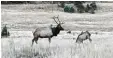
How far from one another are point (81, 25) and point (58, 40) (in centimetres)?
29

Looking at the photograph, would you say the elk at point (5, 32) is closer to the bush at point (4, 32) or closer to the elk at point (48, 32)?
the bush at point (4, 32)

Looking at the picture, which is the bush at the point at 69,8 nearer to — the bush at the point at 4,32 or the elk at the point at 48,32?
the elk at the point at 48,32

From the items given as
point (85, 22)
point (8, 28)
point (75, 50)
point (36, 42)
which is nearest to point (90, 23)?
point (85, 22)

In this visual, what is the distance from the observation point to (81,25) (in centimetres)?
404

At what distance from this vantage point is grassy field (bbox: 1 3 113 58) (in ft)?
13.1

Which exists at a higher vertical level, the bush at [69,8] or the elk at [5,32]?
the bush at [69,8]

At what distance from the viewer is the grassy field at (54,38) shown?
13.1 feet

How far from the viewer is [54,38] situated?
158 inches

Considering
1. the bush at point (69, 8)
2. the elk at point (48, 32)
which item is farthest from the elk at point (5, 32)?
the bush at point (69, 8)

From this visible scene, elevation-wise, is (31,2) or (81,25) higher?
(31,2)

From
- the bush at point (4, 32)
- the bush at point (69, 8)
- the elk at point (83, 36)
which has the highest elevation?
the bush at point (69, 8)

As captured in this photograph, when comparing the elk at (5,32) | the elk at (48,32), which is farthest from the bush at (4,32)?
the elk at (48,32)

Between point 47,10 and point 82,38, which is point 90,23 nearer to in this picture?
point 82,38

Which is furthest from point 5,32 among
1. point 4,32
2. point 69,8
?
point 69,8
